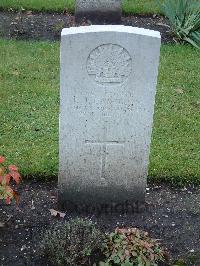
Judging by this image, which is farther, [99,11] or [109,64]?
[99,11]

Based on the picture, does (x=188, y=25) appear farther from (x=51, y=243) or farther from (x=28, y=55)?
(x=51, y=243)

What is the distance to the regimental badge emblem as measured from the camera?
171 inches

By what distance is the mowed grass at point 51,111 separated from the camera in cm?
560

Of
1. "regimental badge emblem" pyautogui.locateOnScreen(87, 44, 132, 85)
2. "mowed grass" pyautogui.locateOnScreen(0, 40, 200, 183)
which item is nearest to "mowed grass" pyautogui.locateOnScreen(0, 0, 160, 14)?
"mowed grass" pyautogui.locateOnScreen(0, 40, 200, 183)

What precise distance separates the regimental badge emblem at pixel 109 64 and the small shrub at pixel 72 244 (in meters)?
1.11

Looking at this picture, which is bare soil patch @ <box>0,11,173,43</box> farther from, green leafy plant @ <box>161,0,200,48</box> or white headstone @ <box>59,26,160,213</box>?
white headstone @ <box>59,26,160,213</box>

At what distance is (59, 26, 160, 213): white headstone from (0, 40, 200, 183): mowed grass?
2.07 ft

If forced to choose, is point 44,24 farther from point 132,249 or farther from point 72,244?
point 132,249

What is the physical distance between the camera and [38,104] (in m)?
6.70

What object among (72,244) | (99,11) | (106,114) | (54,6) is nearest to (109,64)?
(106,114)

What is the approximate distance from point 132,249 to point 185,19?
5.20 meters

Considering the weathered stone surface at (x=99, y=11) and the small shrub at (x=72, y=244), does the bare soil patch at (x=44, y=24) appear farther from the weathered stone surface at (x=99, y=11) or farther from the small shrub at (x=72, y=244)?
the small shrub at (x=72, y=244)

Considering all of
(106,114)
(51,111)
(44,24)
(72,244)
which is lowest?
(72,244)

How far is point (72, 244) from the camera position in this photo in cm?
427
